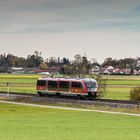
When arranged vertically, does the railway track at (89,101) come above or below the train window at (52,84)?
below

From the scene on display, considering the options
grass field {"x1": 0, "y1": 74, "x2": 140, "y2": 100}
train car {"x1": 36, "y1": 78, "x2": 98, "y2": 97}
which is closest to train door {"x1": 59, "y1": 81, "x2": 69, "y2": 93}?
train car {"x1": 36, "y1": 78, "x2": 98, "y2": 97}

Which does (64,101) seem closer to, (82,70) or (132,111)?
(132,111)

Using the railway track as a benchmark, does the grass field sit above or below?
below

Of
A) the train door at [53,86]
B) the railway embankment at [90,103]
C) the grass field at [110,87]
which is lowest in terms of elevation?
the grass field at [110,87]

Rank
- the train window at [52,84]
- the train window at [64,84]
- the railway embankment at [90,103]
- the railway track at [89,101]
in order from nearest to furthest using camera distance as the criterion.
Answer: the railway embankment at [90,103] < the railway track at [89,101] < the train window at [64,84] < the train window at [52,84]

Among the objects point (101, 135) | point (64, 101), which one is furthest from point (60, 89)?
point (101, 135)

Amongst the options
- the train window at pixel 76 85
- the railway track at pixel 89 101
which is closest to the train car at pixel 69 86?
the train window at pixel 76 85

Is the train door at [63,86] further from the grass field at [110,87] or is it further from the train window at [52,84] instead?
the grass field at [110,87]

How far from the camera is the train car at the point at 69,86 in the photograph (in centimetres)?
5556

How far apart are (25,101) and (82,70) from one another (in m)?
38.6

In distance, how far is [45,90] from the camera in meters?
61.4

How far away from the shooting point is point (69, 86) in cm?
5709

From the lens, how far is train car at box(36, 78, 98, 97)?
55.6m

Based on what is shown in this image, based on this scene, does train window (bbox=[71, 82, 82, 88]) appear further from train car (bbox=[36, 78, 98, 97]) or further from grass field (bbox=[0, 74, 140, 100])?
grass field (bbox=[0, 74, 140, 100])
